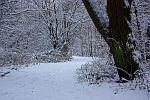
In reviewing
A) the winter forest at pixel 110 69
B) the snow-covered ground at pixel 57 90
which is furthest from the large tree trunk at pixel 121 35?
the snow-covered ground at pixel 57 90

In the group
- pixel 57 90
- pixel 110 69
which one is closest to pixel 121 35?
pixel 110 69

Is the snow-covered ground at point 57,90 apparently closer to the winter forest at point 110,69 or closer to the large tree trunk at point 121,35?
the winter forest at point 110,69

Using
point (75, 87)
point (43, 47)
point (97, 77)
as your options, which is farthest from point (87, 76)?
point (43, 47)

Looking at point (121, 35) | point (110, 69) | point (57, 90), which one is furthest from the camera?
point (110, 69)

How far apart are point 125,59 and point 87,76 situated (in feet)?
7.68

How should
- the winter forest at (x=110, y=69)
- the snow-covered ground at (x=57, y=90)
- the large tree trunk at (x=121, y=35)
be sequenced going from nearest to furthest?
the snow-covered ground at (x=57, y=90) < the winter forest at (x=110, y=69) < the large tree trunk at (x=121, y=35)

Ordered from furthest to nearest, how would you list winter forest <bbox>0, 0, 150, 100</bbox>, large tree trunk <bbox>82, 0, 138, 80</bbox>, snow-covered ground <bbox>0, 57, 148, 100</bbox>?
large tree trunk <bbox>82, 0, 138, 80</bbox> → winter forest <bbox>0, 0, 150, 100</bbox> → snow-covered ground <bbox>0, 57, 148, 100</bbox>

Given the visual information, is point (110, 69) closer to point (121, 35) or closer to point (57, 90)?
point (121, 35)

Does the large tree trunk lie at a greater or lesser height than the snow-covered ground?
greater

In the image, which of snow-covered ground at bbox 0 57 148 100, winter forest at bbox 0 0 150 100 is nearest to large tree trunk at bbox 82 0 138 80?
winter forest at bbox 0 0 150 100

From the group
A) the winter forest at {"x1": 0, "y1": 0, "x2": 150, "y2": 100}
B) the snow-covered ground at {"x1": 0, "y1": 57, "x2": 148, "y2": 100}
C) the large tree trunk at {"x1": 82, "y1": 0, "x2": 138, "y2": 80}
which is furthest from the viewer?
the large tree trunk at {"x1": 82, "y1": 0, "x2": 138, "y2": 80}

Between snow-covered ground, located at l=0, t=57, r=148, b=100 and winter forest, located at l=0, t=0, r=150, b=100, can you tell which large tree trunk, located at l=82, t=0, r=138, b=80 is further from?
snow-covered ground, located at l=0, t=57, r=148, b=100

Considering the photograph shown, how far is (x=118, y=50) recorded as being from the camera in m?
8.73

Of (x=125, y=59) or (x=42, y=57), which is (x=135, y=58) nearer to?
(x=125, y=59)
